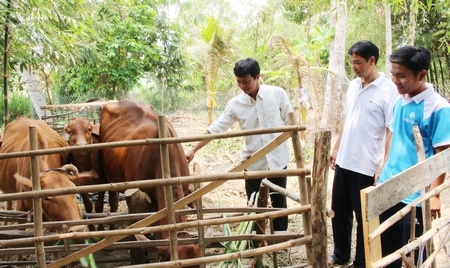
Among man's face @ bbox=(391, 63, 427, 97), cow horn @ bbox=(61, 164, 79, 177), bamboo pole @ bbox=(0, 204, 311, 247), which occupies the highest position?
man's face @ bbox=(391, 63, 427, 97)

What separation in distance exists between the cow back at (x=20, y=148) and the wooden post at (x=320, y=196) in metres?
2.85

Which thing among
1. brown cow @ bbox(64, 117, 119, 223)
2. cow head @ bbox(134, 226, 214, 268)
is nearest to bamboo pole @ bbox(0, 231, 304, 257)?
cow head @ bbox(134, 226, 214, 268)

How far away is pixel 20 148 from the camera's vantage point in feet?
16.7

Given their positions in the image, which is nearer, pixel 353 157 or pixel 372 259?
pixel 372 259

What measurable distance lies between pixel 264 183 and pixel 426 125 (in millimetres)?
1422

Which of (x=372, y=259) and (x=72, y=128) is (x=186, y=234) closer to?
(x=372, y=259)

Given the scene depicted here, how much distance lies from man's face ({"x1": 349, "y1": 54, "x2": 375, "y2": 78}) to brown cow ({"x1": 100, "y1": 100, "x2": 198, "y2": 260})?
1713mm

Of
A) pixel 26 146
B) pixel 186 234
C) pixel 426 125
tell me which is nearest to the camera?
pixel 426 125

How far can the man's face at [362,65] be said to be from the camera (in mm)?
3480

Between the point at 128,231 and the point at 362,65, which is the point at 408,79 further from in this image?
the point at 128,231

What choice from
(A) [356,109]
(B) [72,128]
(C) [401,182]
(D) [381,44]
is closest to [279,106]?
(A) [356,109]

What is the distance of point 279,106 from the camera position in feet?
13.9

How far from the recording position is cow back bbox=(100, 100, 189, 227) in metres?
4.17

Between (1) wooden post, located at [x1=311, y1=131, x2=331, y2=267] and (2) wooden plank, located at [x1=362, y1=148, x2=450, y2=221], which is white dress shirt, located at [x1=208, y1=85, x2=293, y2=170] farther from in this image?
(2) wooden plank, located at [x1=362, y1=148, x2=450, y2=221]
